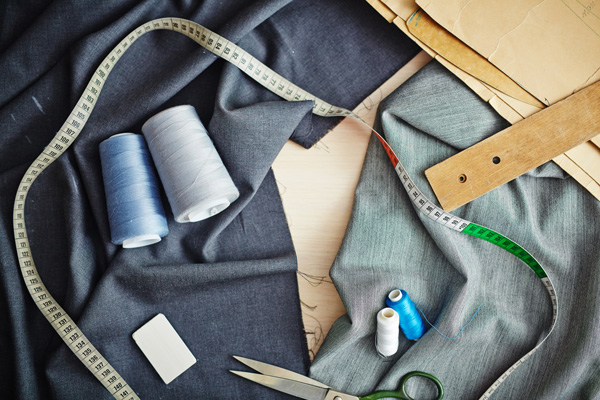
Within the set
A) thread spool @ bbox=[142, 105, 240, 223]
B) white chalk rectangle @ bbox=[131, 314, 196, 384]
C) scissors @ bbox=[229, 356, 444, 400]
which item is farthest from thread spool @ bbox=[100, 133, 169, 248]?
scissors @ bbox=[229, 356, 444, 400]

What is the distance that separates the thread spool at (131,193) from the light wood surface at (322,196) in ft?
1.44

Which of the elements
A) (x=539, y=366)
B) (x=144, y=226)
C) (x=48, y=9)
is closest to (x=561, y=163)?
(x=539, y=366)

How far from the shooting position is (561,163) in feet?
5.31

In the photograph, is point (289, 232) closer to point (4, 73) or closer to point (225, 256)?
point (225, 256)

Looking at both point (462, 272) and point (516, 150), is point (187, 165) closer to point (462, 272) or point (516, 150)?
point (462, 272)

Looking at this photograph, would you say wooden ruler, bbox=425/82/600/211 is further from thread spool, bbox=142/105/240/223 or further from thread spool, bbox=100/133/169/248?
thread spool, bbox=100/133/169/248

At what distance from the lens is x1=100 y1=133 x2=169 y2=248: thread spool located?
5.11 feet

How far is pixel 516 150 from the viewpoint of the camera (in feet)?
5.31

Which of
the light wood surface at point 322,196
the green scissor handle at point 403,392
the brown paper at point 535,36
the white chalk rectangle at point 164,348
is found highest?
the brown paper at point 535,36

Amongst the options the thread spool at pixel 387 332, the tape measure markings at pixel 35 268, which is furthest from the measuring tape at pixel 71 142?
the thread spool at pixel 387 332

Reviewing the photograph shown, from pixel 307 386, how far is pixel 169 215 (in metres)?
0.74

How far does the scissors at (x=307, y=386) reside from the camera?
1569mm

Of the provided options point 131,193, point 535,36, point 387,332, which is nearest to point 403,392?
point 387,332

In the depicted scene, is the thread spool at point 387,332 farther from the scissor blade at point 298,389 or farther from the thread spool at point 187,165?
the thread spool at point 187,165
